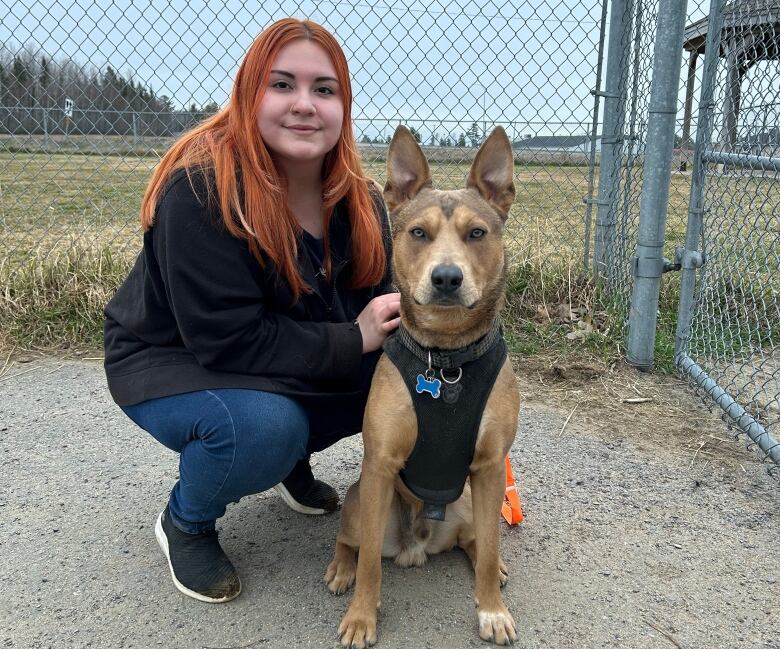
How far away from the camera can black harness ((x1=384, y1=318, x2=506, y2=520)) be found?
233 cm

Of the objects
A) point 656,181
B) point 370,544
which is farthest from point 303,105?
point 656,181

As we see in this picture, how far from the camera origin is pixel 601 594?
2502mm

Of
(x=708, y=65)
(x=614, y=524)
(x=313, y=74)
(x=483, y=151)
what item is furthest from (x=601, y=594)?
(x=708, y=65)

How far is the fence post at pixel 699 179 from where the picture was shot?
12.8ft

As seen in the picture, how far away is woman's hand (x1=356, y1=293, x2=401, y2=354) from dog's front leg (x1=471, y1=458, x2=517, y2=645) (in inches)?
25.1

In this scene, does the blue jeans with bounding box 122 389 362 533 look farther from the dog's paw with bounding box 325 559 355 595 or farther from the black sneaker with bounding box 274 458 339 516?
the black sneaker with bounding box 274 458 339 516

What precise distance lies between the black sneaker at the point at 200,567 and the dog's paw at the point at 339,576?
34cm

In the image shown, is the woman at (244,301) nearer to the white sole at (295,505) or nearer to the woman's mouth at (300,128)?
the woman's mouth at (300,128)

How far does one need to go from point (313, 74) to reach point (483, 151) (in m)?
0.70

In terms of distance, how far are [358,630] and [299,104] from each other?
1859mm

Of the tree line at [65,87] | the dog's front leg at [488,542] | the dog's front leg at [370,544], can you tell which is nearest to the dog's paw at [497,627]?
the dog's front leg at [488,542]

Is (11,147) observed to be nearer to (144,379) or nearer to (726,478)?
(144,379)

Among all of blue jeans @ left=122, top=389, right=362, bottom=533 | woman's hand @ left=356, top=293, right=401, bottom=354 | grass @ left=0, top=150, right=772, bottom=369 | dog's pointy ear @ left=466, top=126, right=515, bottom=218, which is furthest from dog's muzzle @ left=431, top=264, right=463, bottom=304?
grass @ left=0, top=150, right=772, bottom=369

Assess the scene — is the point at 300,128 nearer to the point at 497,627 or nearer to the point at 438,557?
the point at 438,557
